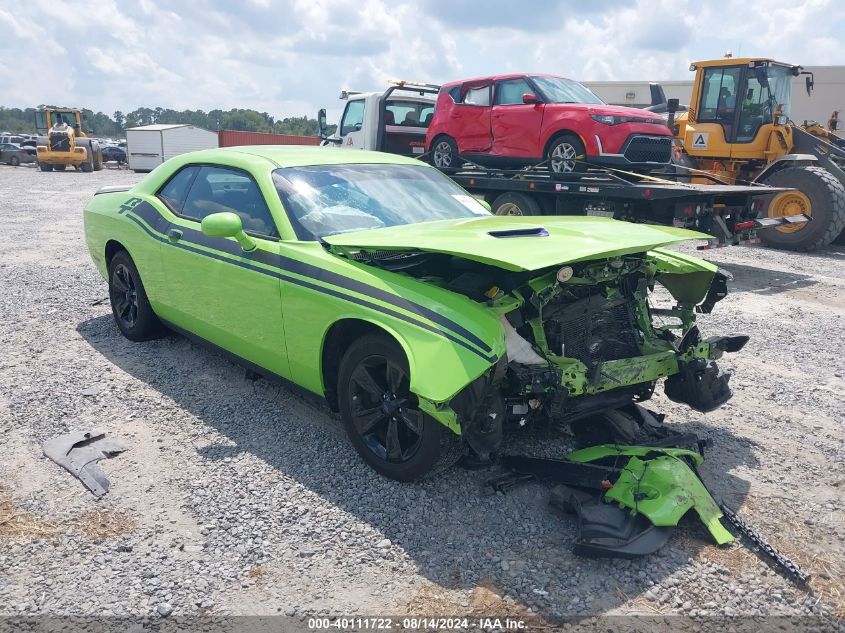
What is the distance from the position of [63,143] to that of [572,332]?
32548 millimetres

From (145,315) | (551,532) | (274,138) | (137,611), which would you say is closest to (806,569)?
(551,532)

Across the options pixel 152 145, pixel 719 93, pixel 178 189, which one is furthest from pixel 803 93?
pixel 152 145

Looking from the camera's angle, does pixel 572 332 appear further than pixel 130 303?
No

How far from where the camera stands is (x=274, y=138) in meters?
36.4

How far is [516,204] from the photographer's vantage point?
973cm

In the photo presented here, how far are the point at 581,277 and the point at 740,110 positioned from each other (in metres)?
10.0

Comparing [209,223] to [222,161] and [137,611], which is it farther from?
[137,611]

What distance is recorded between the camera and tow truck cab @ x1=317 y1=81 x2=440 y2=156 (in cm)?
1273

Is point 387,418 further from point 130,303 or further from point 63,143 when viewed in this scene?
A: point 63,143

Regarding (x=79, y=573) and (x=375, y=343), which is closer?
(x=79, y=573)

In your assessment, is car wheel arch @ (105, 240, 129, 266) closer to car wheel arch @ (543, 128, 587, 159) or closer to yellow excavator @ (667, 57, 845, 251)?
car wheel arch @ (543, 128, 587, 159)

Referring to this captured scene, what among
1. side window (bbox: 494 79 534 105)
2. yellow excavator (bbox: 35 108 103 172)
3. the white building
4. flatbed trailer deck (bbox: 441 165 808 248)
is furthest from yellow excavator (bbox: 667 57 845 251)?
yellow excavator (bbox: 35 108 103 172)

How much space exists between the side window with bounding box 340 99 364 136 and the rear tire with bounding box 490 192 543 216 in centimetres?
414

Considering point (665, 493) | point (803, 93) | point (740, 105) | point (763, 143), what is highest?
point (803, 93)
